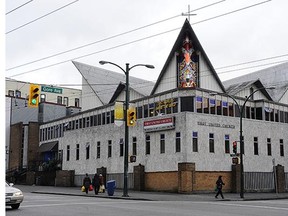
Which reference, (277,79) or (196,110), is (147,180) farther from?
(277,79)

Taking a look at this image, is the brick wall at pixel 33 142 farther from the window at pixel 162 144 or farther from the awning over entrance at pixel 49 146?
the window at pixel 162 144

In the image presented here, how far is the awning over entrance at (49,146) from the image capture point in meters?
59.1

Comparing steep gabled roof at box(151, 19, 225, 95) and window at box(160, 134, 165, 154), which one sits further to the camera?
steep gabled roof at box(151, 19, 225, 95)

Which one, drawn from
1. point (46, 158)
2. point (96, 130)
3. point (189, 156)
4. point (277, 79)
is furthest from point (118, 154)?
point (277, 79)

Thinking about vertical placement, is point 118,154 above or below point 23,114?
below

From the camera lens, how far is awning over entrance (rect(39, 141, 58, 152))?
59.1m

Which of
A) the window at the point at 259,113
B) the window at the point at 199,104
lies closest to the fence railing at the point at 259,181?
the window at the point at 259,113

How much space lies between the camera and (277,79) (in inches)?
2459

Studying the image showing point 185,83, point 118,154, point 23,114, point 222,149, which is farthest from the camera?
point 23,114

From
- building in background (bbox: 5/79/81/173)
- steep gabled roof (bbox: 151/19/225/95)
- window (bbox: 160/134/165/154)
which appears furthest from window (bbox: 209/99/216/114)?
building in background (bbox: 5/79/81/173)

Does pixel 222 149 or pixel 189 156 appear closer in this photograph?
pixel 189 156

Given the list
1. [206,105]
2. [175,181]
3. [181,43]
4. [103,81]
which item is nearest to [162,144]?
[175,181]

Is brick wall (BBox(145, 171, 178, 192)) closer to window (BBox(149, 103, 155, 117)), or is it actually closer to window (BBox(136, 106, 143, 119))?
window (BBox(149, 103, 155, 117))

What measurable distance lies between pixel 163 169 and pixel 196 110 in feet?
19.1
